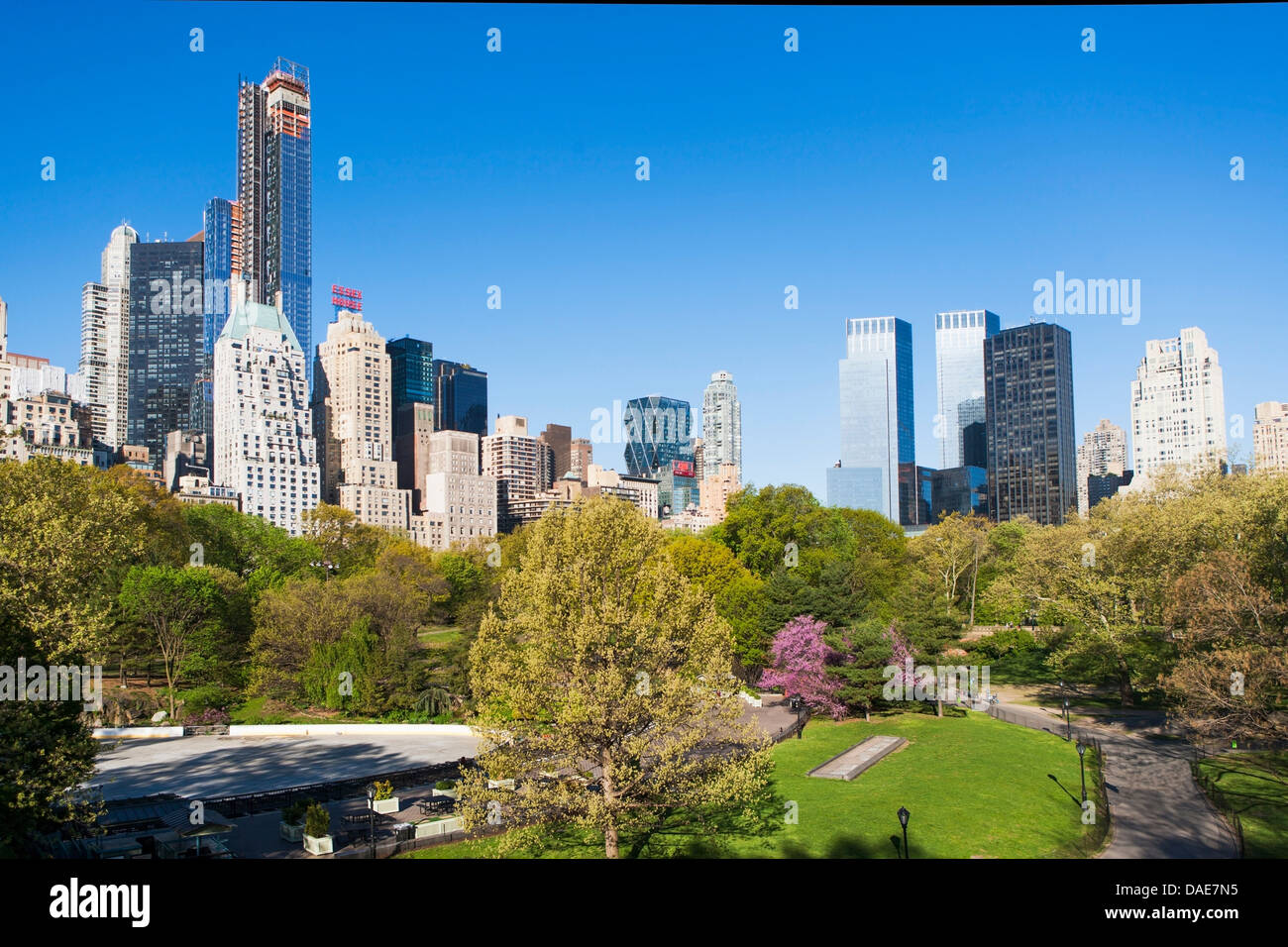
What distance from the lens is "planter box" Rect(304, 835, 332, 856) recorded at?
57.5 feet

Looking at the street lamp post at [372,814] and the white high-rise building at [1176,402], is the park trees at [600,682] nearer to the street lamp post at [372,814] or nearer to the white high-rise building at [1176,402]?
the street lamp post at [372,814]

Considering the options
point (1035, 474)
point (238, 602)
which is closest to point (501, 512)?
point (1035, 474)

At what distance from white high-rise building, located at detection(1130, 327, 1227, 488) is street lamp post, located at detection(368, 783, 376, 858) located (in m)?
108

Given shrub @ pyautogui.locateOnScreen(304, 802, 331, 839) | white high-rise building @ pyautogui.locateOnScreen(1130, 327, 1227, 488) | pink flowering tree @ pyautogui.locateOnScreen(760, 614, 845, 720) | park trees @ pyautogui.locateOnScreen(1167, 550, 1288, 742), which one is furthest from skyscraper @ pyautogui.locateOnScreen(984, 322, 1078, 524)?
shrub @ pyautogui.locateOnScreen(304, 802, 331, 839)

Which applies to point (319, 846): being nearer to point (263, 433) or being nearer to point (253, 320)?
point (263, 433)

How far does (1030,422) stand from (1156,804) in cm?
15414

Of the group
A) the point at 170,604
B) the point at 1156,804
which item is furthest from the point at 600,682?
the point at 170,604

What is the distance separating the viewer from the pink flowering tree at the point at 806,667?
106 feet

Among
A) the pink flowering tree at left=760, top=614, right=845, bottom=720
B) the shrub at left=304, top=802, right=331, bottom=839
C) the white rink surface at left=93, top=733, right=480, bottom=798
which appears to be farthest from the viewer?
the pink flowering tree at left=760, top=614, right=845, bottom=720

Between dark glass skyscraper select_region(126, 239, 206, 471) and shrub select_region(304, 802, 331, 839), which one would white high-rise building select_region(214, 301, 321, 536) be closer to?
dark glass skyscraper select_region(126, 239, 206, 471)

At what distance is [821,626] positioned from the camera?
33406 millimetres

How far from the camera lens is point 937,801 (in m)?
20.9

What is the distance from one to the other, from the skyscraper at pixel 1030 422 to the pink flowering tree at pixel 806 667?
135m
